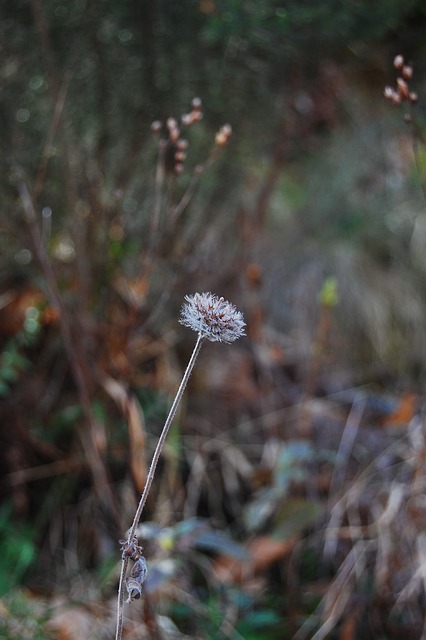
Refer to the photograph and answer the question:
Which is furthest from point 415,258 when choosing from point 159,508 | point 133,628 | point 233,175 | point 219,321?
point 219,321

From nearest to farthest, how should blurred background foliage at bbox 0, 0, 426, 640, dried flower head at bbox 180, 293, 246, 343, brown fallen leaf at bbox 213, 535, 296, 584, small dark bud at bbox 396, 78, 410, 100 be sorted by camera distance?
dried flower head at bbox 180, 293, 246, 343 → small dark bud at bbox 396, 78, 410, 100 → blurred background foliage at bbox 0, 0, 426, 640 → brown fallen leaf at bbox 213, 535, 296, 584

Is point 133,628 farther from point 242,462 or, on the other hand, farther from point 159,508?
point 242,462

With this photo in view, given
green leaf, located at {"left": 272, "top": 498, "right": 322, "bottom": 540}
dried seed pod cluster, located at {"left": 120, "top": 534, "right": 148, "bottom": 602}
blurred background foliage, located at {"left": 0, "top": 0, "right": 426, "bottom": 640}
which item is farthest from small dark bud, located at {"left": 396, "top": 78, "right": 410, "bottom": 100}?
green leaf, located at {"left": 272, "top": 498, "right": 322, "bottom": 540}

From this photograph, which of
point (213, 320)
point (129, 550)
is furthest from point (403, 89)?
point (129, 550)

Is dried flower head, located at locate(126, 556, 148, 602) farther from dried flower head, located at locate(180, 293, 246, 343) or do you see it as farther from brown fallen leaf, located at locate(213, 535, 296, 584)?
brown fallen leaf, located at locate(213, 535, 296, 584)

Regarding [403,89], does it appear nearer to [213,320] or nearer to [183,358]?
[213,320]

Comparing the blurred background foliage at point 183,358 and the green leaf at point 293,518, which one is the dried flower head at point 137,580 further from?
the green leaf at point 293,518

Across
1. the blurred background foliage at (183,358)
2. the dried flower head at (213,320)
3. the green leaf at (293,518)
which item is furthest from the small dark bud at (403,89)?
the green leaf at (293,518)
